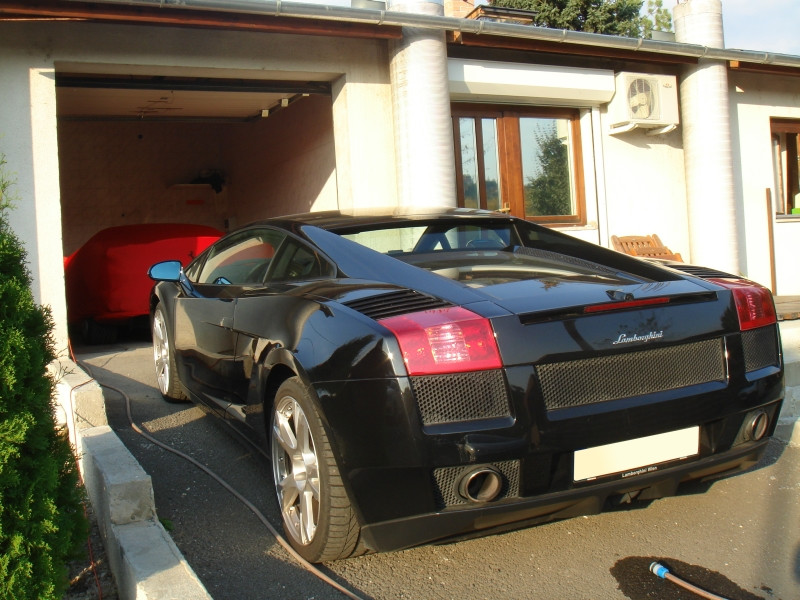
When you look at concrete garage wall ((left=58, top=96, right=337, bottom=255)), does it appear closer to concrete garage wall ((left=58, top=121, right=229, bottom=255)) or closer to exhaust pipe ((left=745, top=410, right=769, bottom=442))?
concrete garage wall ((left=58, top=121, right=229, bottom=255))

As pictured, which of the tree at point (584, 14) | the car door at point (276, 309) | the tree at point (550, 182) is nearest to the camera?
the car door at point (276, 309)

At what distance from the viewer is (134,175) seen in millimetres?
15453

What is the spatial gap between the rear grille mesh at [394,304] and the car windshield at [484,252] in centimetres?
27

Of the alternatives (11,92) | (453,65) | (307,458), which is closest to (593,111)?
(453,65)

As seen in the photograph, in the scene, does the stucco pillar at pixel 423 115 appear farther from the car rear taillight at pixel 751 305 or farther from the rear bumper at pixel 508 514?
the rear bumper at pixel 508 514

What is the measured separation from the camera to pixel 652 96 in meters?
9.84

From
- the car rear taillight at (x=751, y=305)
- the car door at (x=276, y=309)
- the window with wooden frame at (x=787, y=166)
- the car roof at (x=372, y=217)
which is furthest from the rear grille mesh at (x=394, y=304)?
the window with wooden frame at (x=787, y=166)

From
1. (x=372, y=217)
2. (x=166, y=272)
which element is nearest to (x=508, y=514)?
(x=372, y=217)

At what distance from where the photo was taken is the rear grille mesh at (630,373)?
8.59 ft

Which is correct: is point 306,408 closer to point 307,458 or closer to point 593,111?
point 307,458

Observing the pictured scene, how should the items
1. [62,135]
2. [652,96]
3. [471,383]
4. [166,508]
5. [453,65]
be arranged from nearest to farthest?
[471,383]
[166,508]
[453,65]
[652,96]
[62,135]

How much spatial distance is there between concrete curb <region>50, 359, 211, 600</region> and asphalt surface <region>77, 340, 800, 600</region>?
29 centimetres

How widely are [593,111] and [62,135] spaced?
9.97 meters

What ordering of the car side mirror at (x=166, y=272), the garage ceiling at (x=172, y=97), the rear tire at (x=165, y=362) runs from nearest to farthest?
1. the car side mirror at (x=166, y=272)
2. the rear tire at (x=165, y=362)
3. the garage ceiling at (x=172, y=97)
